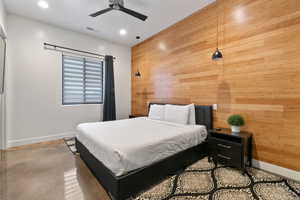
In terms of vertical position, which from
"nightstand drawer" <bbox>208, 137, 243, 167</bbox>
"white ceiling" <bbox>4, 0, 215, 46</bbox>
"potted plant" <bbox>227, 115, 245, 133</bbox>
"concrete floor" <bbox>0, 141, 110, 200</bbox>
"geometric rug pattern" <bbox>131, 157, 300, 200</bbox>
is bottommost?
"concrete floor" <bbox>0, 141, 110, 200</bbox>

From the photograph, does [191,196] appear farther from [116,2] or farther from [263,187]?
[116,2]

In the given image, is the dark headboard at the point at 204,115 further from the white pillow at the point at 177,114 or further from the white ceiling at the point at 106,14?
the white ceiling at the point at 106,14

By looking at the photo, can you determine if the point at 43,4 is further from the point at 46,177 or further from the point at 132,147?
the point at 132,147

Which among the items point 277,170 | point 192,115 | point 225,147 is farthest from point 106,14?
point 277,170

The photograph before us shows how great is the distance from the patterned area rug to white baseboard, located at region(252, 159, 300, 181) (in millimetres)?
102

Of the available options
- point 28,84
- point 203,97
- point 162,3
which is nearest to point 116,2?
point 162,3

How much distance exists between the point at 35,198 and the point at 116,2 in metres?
3.00

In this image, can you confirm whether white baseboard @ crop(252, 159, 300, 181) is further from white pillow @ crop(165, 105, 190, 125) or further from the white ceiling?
the white ceiling

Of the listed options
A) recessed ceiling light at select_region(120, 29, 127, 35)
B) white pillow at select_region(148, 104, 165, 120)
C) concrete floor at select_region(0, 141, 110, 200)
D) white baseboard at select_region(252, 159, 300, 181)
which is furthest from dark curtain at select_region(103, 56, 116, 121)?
white baseboard at select_region(252, 159, 300, 181)

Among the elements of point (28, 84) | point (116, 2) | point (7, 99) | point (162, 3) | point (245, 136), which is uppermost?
point (162, 3)

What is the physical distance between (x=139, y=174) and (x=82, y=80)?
355 centimetres

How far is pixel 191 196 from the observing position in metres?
1.65

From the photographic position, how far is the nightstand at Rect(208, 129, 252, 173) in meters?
2.06

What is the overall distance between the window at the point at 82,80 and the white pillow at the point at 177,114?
2.45 metres
